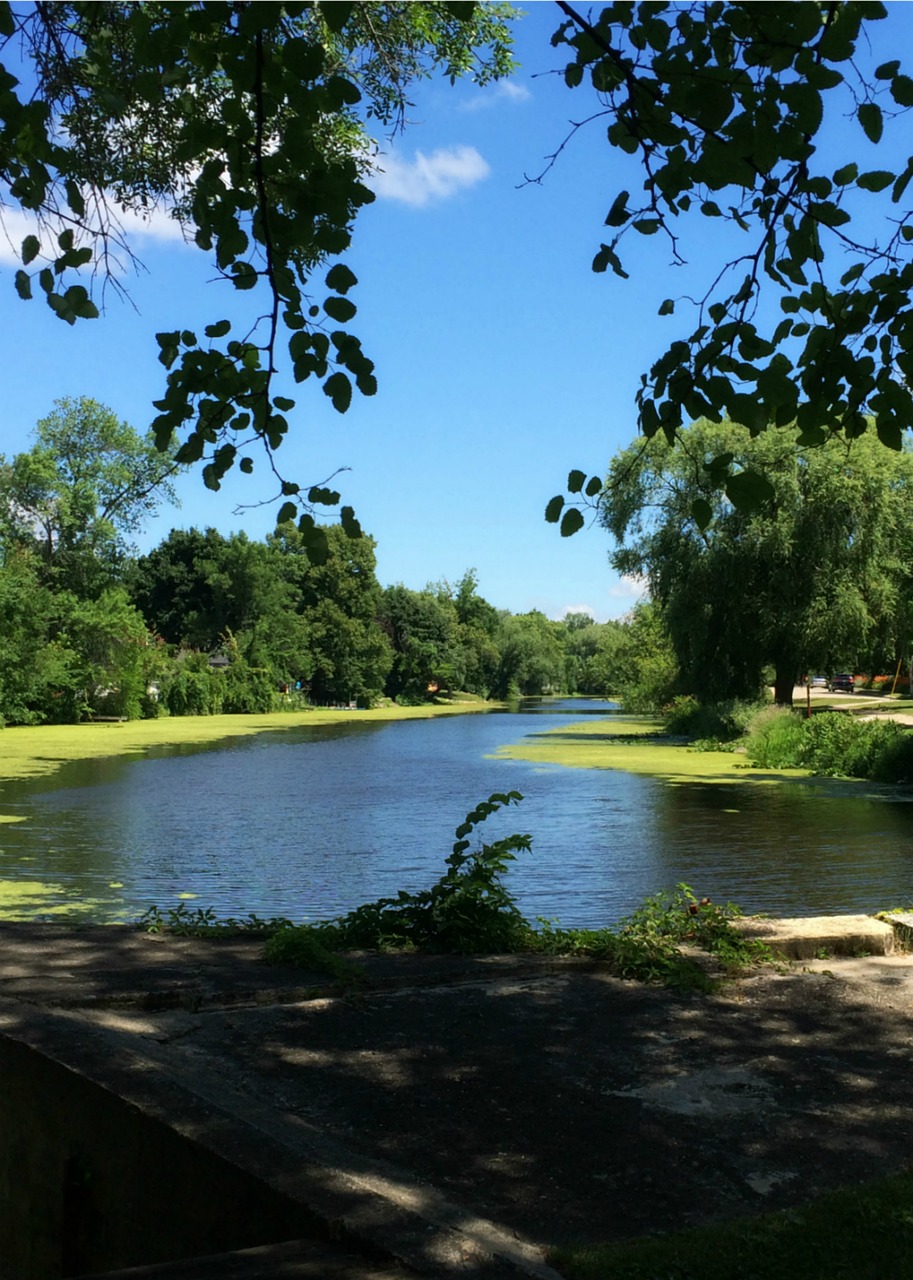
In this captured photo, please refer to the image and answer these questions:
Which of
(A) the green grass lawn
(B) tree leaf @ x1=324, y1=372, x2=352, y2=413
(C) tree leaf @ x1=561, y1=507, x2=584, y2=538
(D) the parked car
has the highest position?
(B) tree leaf @ x1=324, y1=372, x2=352, y2=413

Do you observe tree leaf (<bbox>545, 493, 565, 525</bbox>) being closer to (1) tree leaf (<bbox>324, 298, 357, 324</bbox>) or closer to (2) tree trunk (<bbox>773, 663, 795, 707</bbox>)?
(1) tree leaf (<bbox>324, 298, 357, 324</bbox>)

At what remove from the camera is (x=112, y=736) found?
122 feet

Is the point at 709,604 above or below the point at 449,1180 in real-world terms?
above

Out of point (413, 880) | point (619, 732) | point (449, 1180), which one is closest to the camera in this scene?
point (449, 1180)

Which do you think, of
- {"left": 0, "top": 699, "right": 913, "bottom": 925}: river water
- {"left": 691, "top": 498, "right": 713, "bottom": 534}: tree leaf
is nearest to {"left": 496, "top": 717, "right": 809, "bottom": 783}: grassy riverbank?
{"left": 0, "top": 699, "right": 913, "bottom": 925}: river water

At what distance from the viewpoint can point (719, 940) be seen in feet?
18.6

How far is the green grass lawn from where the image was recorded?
8.64ft

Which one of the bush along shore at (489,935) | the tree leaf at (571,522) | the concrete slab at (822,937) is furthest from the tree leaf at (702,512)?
the concrete slab at (822,937)

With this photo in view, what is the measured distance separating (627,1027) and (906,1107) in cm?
111

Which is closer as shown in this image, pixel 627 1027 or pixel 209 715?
pixel 627 1027

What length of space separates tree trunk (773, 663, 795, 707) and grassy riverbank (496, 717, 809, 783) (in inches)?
120

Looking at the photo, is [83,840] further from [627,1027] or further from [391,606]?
[391,606]

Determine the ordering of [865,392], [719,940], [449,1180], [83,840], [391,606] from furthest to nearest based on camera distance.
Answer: [391,606]
[83,840]
[719,940]
[865,392]
[449,1180]

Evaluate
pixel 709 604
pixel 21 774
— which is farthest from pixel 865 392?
pixel 709 604
